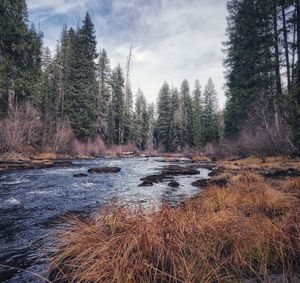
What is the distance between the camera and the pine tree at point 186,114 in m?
57.9

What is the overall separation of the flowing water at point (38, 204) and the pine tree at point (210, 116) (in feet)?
142

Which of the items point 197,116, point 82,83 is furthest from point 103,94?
point 197,116

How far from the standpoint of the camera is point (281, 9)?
2198 cm

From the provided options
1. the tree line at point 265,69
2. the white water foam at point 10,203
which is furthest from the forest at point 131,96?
the white water foam at point 10,203

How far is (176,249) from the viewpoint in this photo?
318 cm

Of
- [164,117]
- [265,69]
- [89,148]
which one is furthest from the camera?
[164,117]

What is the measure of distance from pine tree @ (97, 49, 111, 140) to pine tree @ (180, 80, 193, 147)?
1536cm

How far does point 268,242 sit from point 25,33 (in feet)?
101

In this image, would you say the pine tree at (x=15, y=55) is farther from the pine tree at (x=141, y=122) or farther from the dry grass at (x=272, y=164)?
the pine tree at (x=141, y=122)

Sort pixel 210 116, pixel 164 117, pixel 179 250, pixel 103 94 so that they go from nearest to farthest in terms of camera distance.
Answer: pixel 179 250
pixel 103 94
pixel 210 116
pixel 164 117

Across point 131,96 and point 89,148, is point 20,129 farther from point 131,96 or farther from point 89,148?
point 131,96

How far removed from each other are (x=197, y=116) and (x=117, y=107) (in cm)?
1639

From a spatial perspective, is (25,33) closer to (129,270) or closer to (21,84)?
(21,84)

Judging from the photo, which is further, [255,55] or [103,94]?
[103,94]
